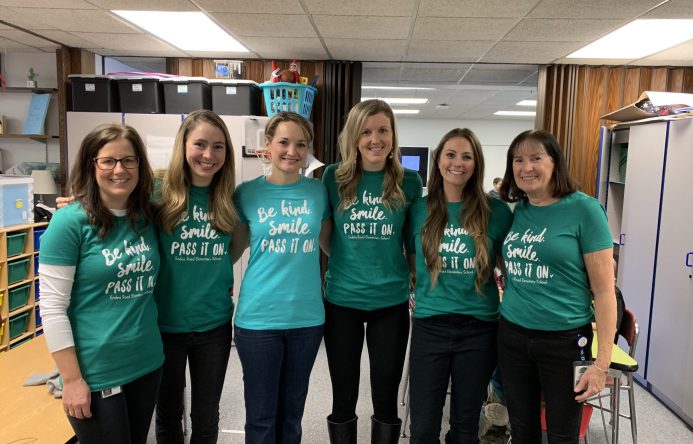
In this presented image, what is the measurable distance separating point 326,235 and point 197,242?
1.80ft

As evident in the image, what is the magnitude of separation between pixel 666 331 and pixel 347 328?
2.57 metres

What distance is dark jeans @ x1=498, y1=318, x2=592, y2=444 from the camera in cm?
172

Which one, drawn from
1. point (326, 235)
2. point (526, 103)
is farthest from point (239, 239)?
point (526, 103)

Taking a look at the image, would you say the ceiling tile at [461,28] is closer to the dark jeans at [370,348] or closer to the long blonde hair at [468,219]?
the long blonde hair at [468,219]

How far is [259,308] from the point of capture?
1768 millimetres

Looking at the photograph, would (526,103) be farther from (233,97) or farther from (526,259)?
(526,259)

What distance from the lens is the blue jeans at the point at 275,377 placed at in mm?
1764

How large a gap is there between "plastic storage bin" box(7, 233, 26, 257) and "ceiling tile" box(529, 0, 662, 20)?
12.8ft

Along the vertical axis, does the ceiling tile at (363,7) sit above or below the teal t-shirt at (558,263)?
above

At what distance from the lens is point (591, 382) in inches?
66.6

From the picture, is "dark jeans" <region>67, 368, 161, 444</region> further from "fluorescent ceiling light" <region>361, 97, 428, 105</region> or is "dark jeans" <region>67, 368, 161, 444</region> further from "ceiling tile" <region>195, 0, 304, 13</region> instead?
"fluorescent ceiling light" <region>361, 97, 428, 105</region>

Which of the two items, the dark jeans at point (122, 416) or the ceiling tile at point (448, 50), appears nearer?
the dark jeans at point (122, 416)

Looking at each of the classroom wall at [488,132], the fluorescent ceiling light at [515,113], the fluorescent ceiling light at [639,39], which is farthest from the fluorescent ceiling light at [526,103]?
the fluorescent ceiling light at [639,39]

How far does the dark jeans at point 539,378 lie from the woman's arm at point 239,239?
3.36 ft
